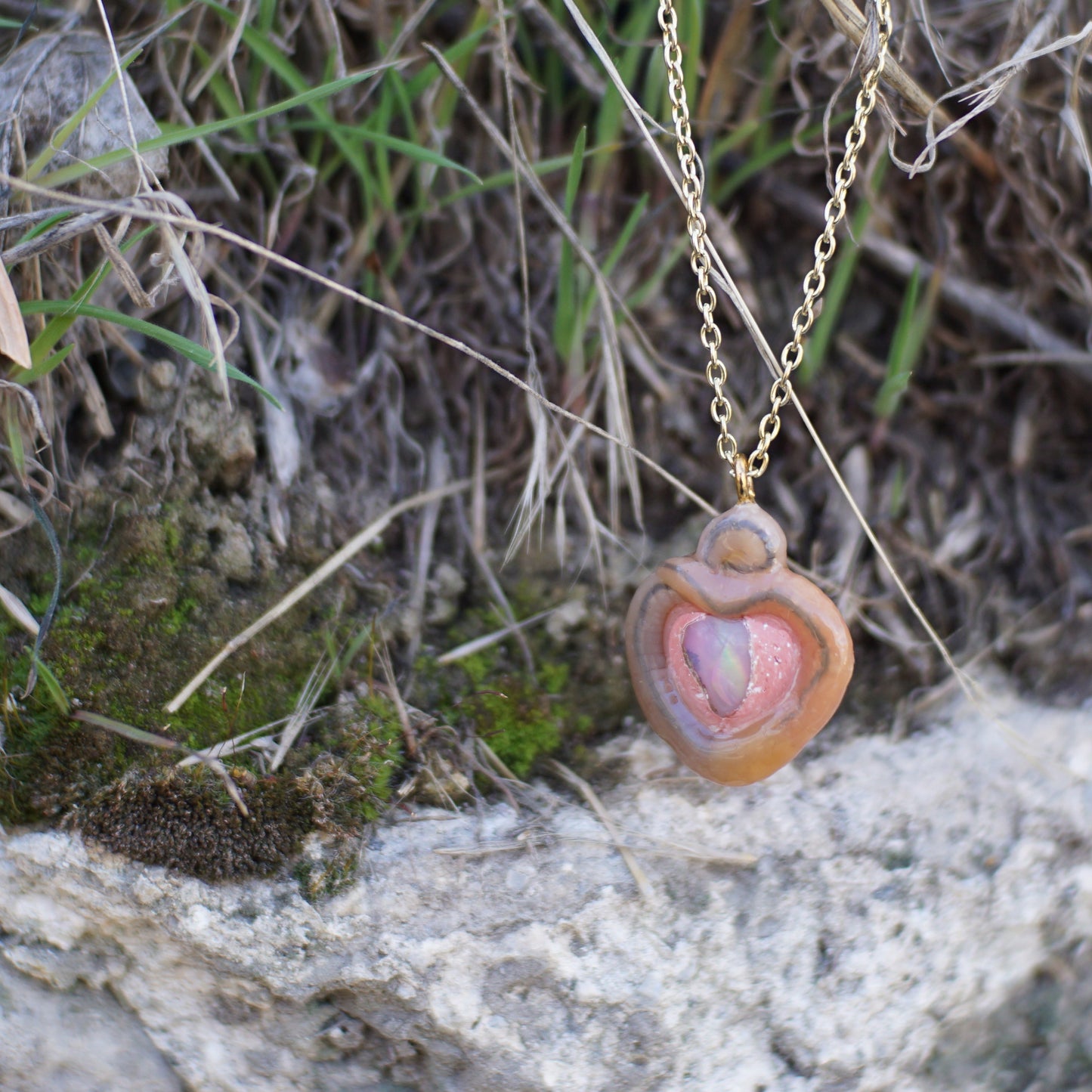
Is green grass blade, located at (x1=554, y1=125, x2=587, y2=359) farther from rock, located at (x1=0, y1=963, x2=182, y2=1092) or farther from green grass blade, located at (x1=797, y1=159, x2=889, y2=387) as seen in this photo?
rock, located at (x1=0, y1=963, x2=182, y2=1092)

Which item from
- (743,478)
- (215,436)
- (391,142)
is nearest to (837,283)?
(743,478)

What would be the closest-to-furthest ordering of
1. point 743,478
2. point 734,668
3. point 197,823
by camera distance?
point 197,823 → point 734,668 → point 743,478

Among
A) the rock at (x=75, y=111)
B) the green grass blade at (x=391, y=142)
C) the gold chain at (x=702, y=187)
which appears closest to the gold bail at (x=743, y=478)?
the gold chain at (x=702, y=187)

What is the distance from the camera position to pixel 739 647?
1681mm

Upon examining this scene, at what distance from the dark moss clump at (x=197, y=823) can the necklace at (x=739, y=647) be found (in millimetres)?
640

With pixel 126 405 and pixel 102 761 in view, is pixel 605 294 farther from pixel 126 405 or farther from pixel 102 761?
pixel 102 761

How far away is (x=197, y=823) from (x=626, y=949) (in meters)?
0.71

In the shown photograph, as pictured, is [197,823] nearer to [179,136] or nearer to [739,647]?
[739,647]

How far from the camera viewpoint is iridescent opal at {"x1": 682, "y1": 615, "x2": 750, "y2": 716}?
167 centimetres

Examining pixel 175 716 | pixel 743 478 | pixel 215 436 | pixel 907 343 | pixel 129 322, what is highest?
pixel 907 343

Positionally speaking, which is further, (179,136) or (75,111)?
(75,111)

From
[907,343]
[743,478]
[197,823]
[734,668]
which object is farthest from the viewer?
[907,343]

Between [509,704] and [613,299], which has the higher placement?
[613,299]

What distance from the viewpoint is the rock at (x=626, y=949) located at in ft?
4.94
